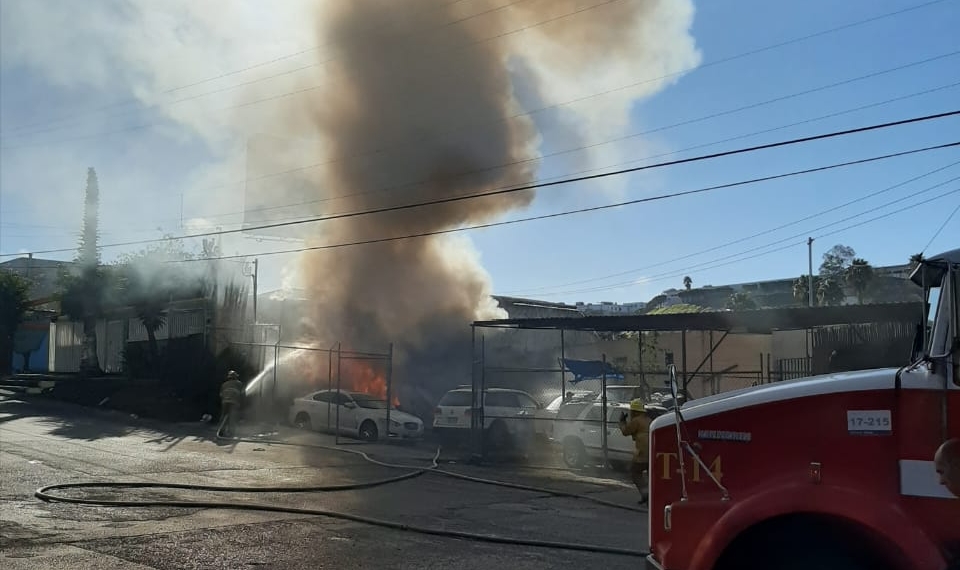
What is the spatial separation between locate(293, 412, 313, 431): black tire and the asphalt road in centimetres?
452

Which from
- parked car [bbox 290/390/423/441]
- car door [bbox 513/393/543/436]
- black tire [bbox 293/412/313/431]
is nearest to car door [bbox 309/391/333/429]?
parked car [bbox 290/390/423/441]

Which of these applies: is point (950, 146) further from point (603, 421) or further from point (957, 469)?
point (957, 469)

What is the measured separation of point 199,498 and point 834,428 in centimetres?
896

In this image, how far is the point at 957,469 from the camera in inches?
126

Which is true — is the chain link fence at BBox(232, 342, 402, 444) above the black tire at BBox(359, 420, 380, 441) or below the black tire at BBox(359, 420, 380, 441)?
above

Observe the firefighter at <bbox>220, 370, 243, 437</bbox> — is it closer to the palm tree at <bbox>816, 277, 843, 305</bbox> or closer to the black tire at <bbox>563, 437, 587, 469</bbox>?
the black tire at <bbox>563, 437, 587, 469</bbox>

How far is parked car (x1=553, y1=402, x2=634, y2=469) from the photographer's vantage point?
15398 mm

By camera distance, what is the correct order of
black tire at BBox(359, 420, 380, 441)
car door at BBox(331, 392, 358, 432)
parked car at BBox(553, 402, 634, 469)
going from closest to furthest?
parked car at BBox(553, 402, 634, 469), black tire at BBox(359, 420, 380, 441), car door at BBox(331, 392, 358, 432)

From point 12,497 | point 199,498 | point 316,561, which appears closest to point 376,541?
point 316,561

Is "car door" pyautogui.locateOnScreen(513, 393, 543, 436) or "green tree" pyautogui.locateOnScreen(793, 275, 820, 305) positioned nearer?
"car door" pyautogui.locateOnScreen(513, 393, 543, 436)

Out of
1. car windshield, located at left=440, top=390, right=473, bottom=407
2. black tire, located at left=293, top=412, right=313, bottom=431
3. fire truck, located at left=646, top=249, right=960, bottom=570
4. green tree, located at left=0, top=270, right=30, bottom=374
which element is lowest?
black tire, located at left=293, top=412, right=313, bottom=431

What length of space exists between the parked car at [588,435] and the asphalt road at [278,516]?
769 mm

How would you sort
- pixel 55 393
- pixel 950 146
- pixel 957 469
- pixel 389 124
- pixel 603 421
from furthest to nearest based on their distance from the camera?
pixel 55 393, pixel 389 124, pixel 603 421, pixel 950 146, pixel 957 469

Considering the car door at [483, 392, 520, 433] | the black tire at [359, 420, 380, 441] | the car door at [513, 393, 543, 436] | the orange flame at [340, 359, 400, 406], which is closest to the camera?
the car door at [513, 393, 543, 436]
